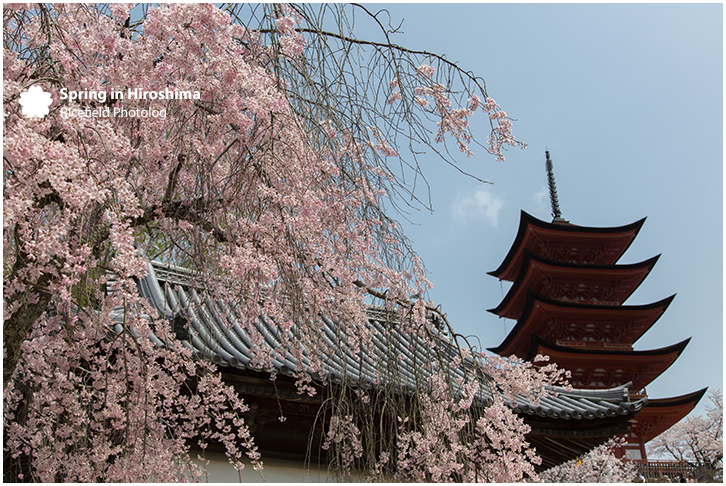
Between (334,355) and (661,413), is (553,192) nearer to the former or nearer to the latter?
(661,413)

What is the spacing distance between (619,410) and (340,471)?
269 cm

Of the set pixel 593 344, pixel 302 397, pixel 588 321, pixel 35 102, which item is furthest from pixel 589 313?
pixel 35 102

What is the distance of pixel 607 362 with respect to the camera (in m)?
16.5

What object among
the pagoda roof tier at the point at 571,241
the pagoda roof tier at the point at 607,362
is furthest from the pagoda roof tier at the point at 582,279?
the pagoda roof tier at the point at 607,362

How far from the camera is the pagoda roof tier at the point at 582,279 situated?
1805cm

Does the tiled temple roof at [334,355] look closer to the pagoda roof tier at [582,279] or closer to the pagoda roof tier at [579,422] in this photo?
the pagoda roof tier at [579,422]

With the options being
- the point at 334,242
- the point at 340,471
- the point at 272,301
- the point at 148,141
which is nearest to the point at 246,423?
the point at 340,471

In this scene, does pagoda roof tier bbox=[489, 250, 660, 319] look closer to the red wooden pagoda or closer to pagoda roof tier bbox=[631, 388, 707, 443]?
the red wooden pagoda

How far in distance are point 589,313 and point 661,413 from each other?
10.6 ft

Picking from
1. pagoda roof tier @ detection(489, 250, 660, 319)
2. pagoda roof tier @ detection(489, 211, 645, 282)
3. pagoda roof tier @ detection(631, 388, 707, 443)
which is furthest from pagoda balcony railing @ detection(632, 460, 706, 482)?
pagoda roof tier @ detection(489, 211, 645, 282)

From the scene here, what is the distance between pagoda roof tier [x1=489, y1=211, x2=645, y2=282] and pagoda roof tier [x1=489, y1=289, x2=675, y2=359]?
2764mm

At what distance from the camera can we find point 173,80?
2.38 metres

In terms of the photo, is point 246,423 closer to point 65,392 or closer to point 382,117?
point 65,392

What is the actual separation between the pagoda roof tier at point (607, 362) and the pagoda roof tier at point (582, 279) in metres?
2.40
